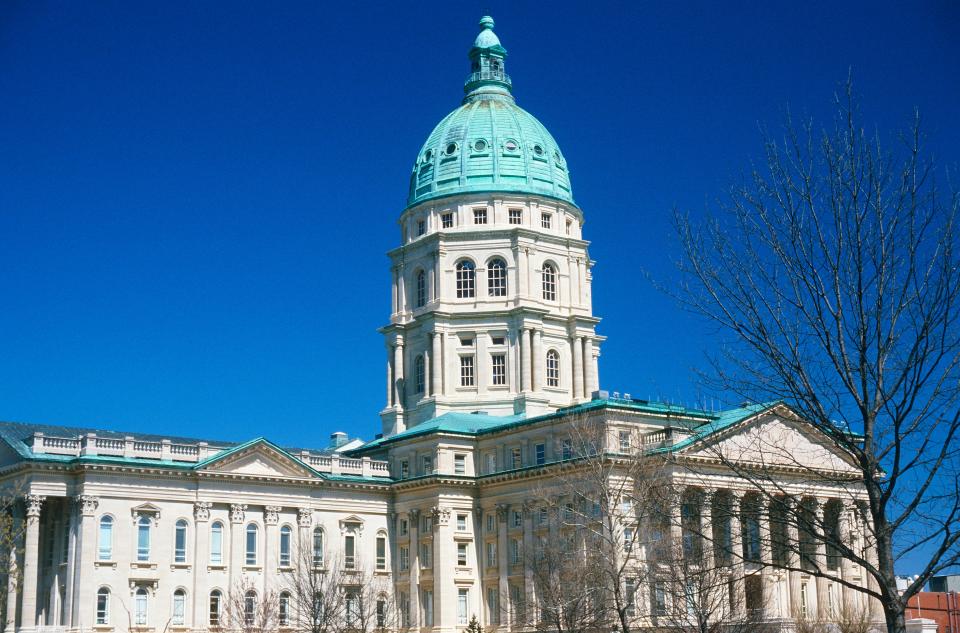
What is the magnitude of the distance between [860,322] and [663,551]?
45292 mm

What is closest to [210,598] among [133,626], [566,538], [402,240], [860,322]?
[133,626]

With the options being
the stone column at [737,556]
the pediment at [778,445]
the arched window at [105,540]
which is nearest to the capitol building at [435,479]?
the arched window at [105,540]

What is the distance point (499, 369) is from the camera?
110375 mm

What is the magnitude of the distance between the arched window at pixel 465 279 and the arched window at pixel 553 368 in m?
8.78

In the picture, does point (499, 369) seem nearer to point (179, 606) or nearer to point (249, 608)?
point (249, 608)

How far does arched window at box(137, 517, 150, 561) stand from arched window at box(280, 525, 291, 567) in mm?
10459

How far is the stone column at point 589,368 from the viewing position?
11250 cm

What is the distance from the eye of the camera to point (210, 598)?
90625 millimetres

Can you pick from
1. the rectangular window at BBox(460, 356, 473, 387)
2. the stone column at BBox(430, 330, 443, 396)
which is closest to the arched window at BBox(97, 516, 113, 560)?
the stone column at BBox(430, 330, 443, 396)

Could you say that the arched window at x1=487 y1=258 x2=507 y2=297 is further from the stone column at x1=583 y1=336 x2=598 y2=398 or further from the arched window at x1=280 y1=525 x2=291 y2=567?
the arched window at x1=280 y1=525 x2=291 y2=567

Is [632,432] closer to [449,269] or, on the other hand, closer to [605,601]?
[605,601]

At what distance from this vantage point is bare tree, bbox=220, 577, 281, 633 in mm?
82125

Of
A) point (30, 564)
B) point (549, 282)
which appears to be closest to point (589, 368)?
point (549, 282)

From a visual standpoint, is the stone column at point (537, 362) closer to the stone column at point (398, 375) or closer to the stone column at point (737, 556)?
the stone column at point (398, 375)
